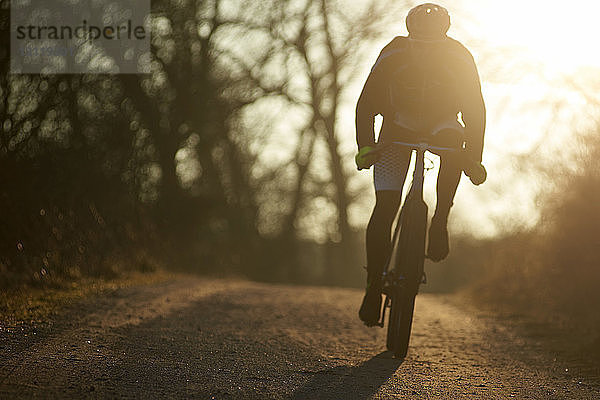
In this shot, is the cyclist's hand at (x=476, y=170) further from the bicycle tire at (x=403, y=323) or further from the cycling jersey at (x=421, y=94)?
the bicycle tire at (x=403, y=323)

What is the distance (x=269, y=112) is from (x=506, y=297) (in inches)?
493

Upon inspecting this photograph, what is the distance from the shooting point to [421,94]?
16.4ft

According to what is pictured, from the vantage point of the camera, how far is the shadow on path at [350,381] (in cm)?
393

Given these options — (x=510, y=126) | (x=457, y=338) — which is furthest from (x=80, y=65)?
(x=457, y=338)

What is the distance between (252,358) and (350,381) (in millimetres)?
697

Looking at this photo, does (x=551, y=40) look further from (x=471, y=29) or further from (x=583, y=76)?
(x=471, y=29)

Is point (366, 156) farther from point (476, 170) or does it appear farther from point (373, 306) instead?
point (373, 306)

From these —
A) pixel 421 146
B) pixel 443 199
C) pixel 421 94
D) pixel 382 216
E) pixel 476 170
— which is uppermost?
pixel 421 94

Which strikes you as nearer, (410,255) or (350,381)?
(350,381)

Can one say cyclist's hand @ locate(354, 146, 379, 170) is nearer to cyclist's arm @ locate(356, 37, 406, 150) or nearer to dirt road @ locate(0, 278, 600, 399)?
cyclist's arm @ locate(356, 37, 406, 150)

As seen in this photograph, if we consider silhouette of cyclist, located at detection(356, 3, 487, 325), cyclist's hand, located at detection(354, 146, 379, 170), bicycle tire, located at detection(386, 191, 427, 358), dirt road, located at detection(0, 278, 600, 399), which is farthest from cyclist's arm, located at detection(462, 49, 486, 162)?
dirt road, located at detection(0, 278, 600, 399)

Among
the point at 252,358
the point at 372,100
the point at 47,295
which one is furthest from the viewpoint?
the point at 47,295

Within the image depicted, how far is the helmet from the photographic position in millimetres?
5023

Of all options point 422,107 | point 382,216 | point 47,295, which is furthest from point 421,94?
point 47,295
